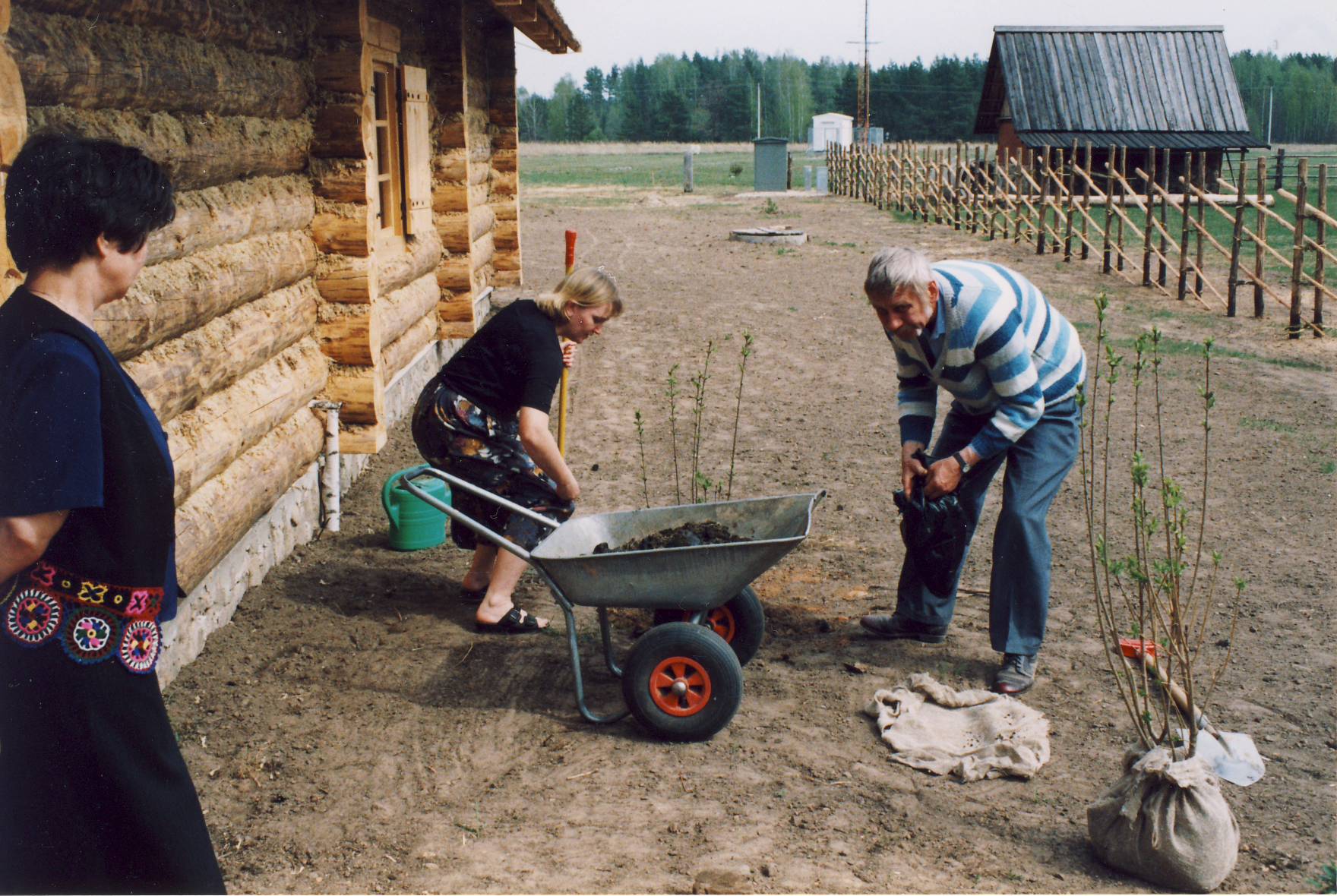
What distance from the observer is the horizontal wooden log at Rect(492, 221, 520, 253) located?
44.2 ft

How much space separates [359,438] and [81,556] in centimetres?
453

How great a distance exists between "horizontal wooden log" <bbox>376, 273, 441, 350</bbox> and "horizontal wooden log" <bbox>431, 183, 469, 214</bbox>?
61 cm

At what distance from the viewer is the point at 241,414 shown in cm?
510

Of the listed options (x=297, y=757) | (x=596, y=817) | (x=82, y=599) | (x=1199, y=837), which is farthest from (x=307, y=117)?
(x=1199, y=837)

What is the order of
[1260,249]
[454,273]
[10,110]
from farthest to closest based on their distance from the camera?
[1260,249]
[454,273]
[10,110]

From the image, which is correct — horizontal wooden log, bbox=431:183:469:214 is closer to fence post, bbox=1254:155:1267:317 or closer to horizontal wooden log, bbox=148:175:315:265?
horizontal wooden log, bbox=148:175:315:265

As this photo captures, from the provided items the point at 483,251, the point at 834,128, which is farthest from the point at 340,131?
the point at 834,128

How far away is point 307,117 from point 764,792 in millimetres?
4297

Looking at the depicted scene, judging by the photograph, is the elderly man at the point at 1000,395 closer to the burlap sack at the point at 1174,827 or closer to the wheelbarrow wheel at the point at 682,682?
the wheelbarrow wheel at the point at 682,682

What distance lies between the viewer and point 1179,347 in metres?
11.3

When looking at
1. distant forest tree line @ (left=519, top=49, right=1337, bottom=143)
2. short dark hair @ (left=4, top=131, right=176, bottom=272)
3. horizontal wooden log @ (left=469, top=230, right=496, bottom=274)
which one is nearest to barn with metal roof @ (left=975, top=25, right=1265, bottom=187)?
horizontal wooden log @ (left=469, top=230, right=496, bottom=274)

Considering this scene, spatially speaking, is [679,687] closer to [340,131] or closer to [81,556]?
[81,556]

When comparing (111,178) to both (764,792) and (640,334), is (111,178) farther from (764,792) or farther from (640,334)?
(640,334)

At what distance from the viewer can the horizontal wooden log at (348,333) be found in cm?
645
